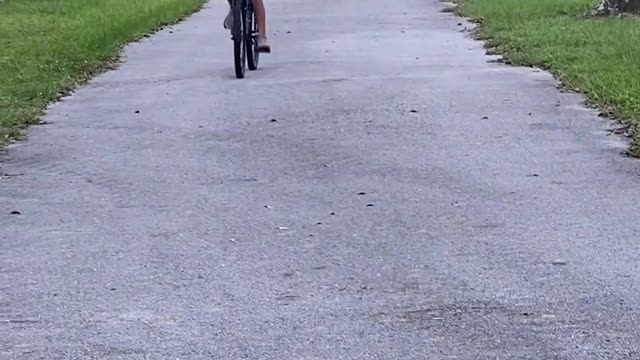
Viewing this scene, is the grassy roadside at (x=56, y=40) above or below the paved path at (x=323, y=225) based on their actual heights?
below

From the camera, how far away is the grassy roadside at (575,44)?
11.1m

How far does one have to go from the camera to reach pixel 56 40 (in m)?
16.8

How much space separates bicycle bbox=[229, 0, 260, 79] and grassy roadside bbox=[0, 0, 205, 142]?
1.55 meters

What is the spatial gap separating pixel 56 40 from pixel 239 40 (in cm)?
446

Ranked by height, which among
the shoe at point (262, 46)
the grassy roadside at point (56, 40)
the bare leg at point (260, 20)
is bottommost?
the grassy roadside at point (56, 40)

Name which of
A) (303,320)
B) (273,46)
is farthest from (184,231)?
(273,46)

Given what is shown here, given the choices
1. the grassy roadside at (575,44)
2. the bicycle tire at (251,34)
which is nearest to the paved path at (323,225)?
the grassy roadside at (575,44)

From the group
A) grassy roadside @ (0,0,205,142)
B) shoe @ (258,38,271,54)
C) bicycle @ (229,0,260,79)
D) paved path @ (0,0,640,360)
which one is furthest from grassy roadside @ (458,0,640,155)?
grassy roadside @ (0,0,205,142)

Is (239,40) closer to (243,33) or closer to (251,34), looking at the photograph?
(243,33)

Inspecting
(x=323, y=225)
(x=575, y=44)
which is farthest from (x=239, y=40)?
(x=323, y=225)

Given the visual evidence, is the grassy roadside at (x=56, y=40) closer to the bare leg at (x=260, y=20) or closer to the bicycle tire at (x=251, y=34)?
the bicycle tire at (x=251, y=34)

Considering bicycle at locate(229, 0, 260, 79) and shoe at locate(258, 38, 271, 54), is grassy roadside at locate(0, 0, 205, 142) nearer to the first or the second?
bicycle at locate(229, 0, 260, 79)

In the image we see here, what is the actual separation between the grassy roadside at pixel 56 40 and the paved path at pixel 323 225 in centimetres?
37

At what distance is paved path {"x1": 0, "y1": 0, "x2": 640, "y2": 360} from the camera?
5.45 metres
